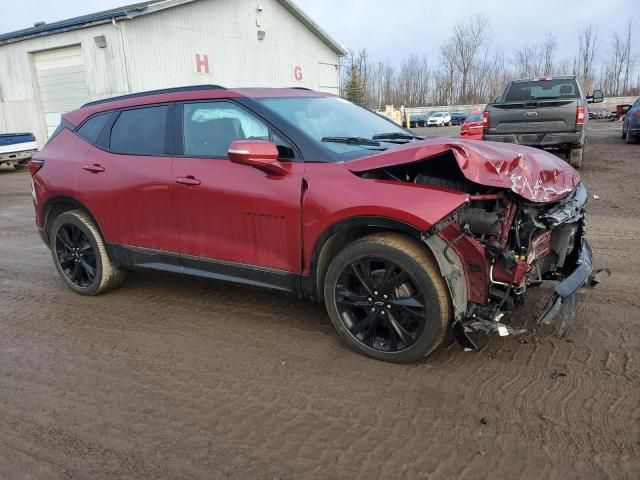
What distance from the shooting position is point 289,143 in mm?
3572

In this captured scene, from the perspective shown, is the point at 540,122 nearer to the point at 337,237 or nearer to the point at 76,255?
the point at 337,237

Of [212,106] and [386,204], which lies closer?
[386,204]

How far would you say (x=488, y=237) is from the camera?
3123 millimetres

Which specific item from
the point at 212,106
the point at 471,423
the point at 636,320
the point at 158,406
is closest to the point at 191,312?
the point at 158,406

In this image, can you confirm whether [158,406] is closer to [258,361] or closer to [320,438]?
[258,361]

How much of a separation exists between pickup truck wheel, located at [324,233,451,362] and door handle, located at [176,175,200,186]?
4.13 feet

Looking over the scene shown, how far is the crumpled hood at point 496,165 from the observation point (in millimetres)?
2996

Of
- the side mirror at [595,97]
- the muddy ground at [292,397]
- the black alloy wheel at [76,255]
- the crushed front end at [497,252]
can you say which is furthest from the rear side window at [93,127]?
the side mirror at [595,97]

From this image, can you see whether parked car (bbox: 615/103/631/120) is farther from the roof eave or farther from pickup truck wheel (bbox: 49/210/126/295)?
pickup truck wheel (bbox: 49/210/126/295)

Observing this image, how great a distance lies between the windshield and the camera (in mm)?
3658

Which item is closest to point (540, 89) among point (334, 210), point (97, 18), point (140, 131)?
point (140, 131)

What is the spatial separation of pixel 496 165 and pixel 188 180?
86.9 inches

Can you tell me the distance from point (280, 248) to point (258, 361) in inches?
30.7

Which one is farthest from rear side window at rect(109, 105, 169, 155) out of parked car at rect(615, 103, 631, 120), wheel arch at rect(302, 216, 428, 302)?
parked car at rect(615, 103, 631, 120)
